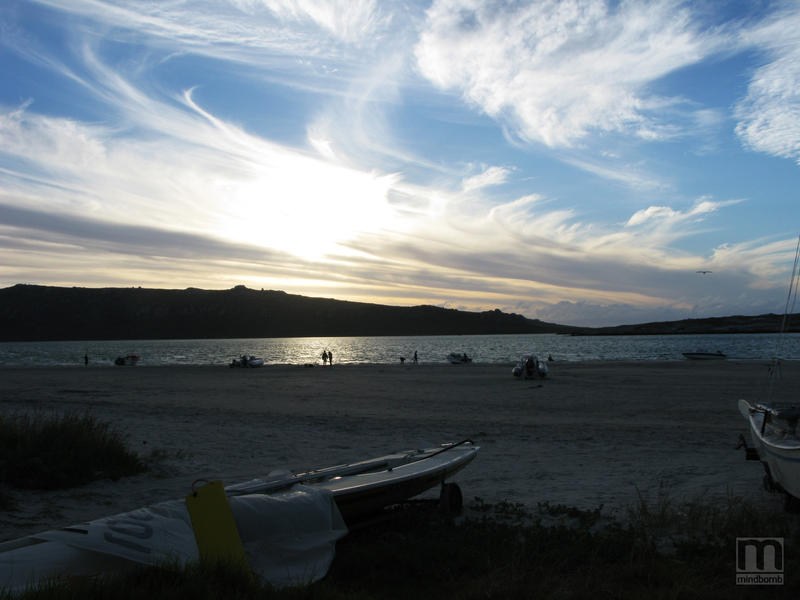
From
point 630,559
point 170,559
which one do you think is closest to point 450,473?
point 630,559

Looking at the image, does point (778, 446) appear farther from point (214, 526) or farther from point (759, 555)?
point (214, 526)

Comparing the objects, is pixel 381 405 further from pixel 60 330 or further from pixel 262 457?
pixel 60 330

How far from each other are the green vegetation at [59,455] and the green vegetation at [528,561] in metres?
4.34

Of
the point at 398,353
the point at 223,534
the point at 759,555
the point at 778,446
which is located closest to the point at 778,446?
the point at 778,446

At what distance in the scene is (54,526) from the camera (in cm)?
641

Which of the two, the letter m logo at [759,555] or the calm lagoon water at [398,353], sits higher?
the letter m logo at [759,555]

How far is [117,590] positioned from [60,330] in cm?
20657

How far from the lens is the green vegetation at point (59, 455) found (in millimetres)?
7668

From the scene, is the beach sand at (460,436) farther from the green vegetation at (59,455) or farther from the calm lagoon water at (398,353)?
the calm lagoon water at (398,353)

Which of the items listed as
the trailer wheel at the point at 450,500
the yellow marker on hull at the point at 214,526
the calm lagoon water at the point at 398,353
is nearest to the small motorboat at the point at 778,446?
the trailer wheel at the point at 450,500

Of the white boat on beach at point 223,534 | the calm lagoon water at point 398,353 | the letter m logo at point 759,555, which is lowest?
the calm lagoon water at point 398,353

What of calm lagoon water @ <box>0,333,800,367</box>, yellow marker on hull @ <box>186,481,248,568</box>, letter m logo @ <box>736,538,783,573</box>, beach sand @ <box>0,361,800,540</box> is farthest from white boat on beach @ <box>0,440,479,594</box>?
calm lagoon water @ <box>0,333,800,367</box>

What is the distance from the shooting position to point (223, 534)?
4742 millimetres

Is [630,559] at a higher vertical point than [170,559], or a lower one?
lower
